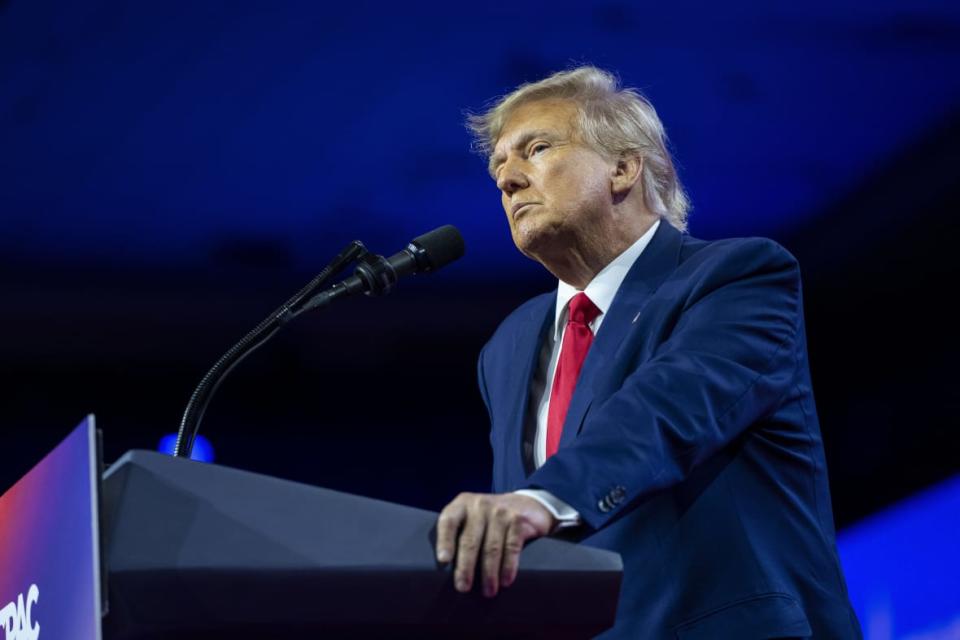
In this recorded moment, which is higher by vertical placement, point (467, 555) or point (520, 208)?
point (520, 208)

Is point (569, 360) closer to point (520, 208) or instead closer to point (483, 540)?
point (520, 208)

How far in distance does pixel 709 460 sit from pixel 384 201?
3.52 meters

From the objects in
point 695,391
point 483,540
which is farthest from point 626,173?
point 483,540

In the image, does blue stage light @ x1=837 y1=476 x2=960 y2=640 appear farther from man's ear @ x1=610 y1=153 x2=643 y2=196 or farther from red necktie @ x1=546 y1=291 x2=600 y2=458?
red necktie @ x1=546 y1=291 x2=600 y2=458

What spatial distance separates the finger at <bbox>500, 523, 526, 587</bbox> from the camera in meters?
0.97

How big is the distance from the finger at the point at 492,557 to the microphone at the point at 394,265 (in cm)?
62

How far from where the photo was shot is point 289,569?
0.93 meters

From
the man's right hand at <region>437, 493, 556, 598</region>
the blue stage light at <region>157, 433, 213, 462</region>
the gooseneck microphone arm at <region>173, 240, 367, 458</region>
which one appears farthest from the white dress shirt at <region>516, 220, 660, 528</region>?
the blue stage light at <region>157, 433, 213, 462</region>

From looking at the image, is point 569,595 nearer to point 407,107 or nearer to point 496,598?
point 496,598

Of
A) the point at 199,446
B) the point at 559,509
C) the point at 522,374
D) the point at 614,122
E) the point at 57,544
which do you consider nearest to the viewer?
the point at 57,544

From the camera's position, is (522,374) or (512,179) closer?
(522,374)

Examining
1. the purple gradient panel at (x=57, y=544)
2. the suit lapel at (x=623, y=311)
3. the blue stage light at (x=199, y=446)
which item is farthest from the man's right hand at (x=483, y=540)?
the blue stage light at (x=199, y=446)

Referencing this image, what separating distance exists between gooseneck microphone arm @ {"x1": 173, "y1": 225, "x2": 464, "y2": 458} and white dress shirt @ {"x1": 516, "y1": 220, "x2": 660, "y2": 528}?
22cm

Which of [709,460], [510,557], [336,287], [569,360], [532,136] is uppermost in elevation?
[532,136]
